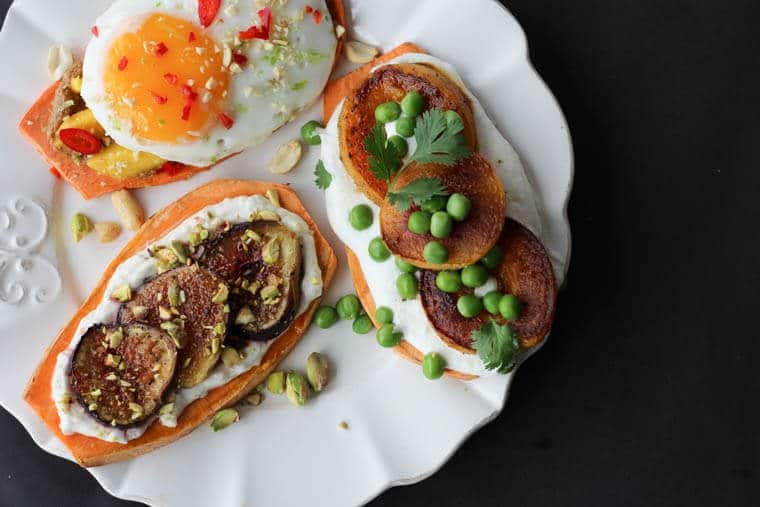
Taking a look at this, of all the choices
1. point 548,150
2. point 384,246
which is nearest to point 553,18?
point 548,150

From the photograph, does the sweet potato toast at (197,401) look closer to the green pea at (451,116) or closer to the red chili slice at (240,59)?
the red chili slice at (240,59)

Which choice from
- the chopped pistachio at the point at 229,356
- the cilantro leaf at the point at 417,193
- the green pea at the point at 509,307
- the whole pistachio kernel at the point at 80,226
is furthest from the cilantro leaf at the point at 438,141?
the whole pistachio kernel at the point at 80,226

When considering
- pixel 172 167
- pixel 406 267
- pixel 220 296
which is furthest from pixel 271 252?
pixel 172 167

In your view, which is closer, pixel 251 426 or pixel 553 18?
pixel 251 426

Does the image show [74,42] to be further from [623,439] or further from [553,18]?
[623,439]

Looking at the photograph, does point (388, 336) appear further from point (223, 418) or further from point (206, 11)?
point (206, 11)

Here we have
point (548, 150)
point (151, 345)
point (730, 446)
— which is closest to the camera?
point (151, 345)
